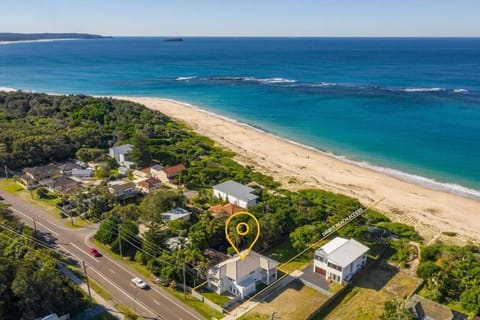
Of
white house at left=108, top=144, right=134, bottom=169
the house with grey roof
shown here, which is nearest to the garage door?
the house with grey roof

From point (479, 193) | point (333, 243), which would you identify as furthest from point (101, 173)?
point (479, 193)

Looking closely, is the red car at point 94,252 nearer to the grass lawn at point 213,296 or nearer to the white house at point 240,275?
the grass lawn at point 213,296

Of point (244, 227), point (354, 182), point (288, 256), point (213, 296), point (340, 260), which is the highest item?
point (244, 227)

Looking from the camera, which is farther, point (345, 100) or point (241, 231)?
point (345, 100)

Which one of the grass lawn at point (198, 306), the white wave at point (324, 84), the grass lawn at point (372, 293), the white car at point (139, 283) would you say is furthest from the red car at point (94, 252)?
the white wave at point (324, 84)

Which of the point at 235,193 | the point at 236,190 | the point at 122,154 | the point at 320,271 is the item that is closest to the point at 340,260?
the point at 320,271

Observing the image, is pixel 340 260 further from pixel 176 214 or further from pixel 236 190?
pixel 236 190
